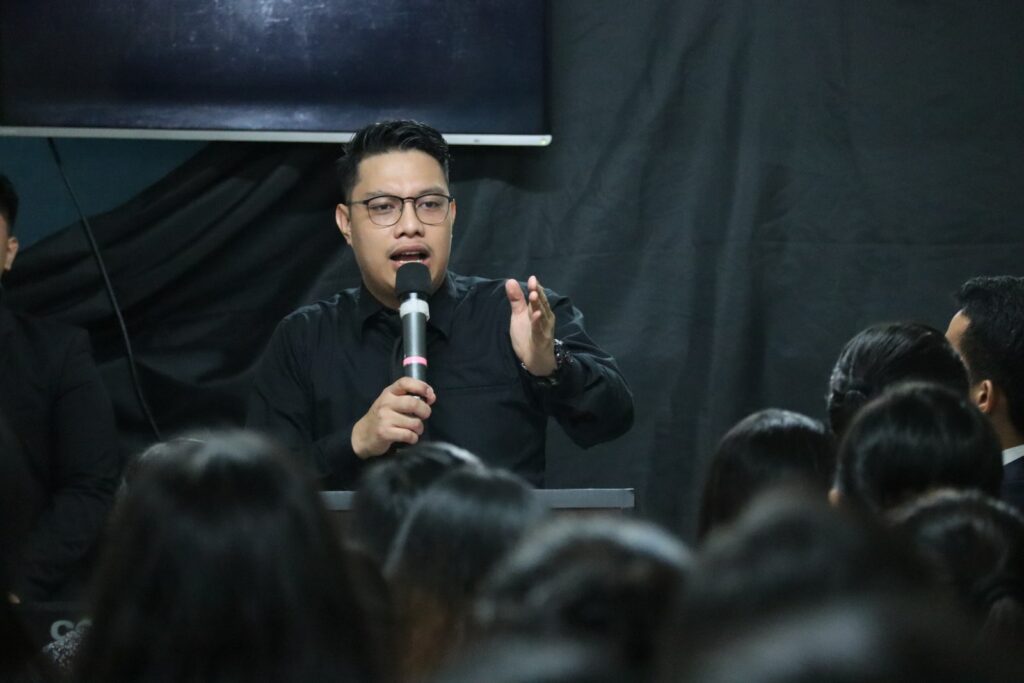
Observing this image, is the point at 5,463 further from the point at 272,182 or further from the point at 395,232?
the point at 272,182

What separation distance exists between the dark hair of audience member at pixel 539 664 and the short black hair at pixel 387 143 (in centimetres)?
218

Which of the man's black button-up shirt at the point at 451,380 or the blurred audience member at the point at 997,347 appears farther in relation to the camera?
the man's black button-up shirt at the point at 451,380

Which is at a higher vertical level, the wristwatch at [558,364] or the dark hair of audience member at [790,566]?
the dark hair of audience member at [790,566]

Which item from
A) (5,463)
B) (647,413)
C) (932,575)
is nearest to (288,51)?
(647,413)

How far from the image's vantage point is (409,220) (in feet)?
9.14

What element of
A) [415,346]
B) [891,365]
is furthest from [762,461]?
[415,346]

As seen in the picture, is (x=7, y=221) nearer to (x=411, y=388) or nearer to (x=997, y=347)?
(x=411, y=388)

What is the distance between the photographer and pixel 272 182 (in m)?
3.38

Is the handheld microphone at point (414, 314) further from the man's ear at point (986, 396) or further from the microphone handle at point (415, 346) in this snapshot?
the man's ear at point (986, 396)

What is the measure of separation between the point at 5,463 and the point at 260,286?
74.9 inches

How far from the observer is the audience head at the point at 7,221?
304 centimetres

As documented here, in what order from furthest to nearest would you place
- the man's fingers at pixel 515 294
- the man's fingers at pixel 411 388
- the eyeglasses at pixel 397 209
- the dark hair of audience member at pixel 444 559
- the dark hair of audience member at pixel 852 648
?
1. the eyeglasses at pixel 397 209
2. the man's fingers at pixel 515 294
3. the man's fingers at pixel 411 388
4. the dark hair of audience member at pixel 444 559
5. the dark hair of audience member at pixel 852 648

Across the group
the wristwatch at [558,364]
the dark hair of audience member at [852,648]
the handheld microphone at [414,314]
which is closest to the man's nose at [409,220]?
the handheld microphone at [414,314]

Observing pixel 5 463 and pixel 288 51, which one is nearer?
pixel 5 463
